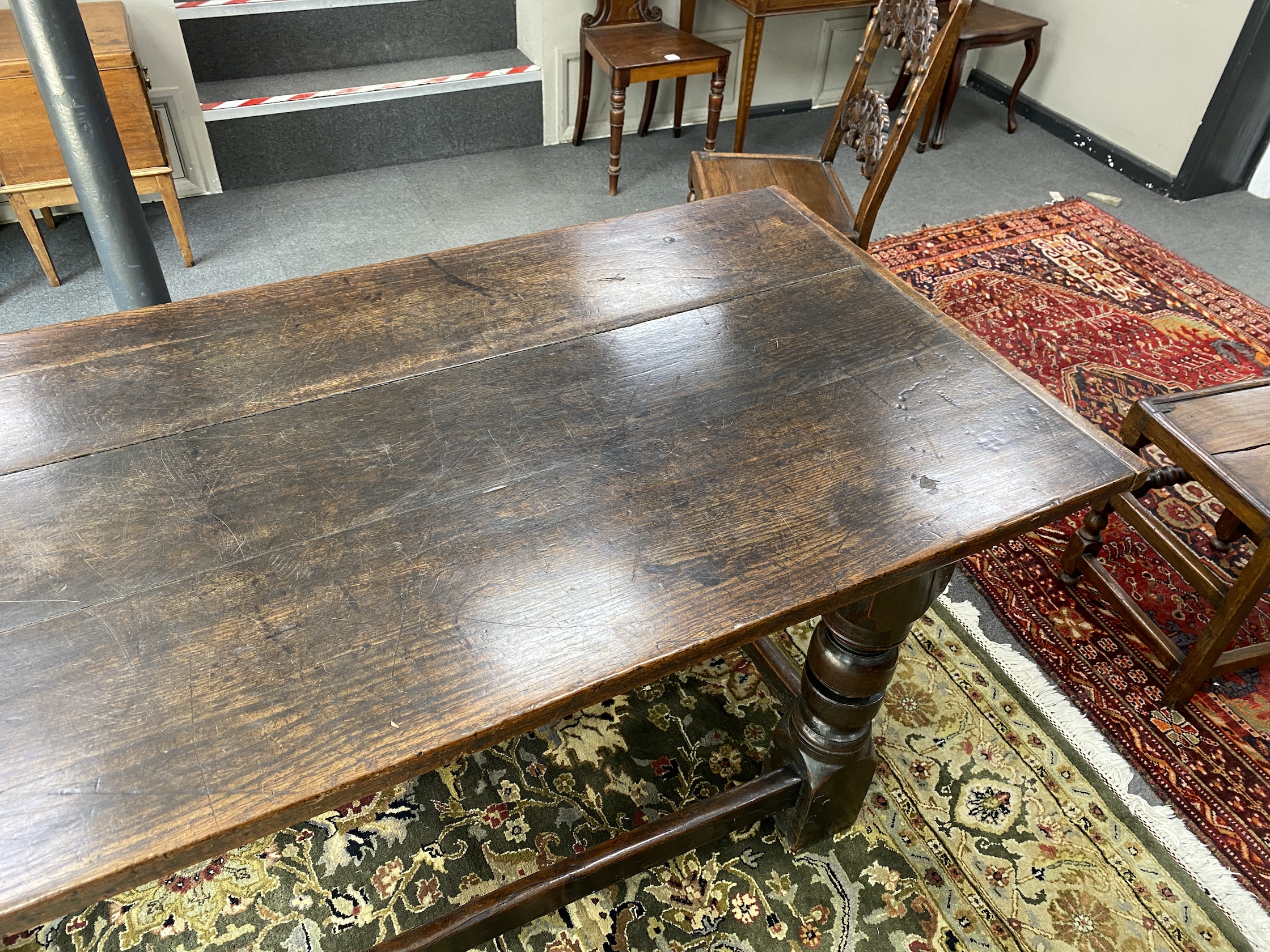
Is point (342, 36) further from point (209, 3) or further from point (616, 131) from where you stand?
point (616, 131)

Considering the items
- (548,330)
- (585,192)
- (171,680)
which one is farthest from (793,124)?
(171,680)

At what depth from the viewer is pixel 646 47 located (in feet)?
11.4

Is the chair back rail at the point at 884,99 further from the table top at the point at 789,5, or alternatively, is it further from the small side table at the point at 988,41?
the small side table at the point at 988,41

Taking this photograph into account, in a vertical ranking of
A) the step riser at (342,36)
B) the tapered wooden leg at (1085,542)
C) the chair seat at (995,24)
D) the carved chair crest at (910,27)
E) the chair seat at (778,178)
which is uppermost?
the carved chair crest at (910,27)

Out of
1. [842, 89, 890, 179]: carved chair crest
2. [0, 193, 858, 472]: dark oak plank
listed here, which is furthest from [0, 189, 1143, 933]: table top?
[842, 89, 890, 179]: carved chair crest

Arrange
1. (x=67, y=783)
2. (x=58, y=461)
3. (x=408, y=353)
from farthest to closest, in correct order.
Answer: (x=408, y=353) → (x=58, y=461) → (x=67, y=783)

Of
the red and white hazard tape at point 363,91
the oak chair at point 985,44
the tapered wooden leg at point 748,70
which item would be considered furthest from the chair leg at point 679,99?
the oak chair at point 985,44

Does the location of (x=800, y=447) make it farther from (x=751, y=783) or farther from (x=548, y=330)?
(x=751, y=783)

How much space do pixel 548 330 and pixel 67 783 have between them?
0.82 m

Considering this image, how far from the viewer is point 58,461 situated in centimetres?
110

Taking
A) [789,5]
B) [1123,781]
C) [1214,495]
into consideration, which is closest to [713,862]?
[1123,781]

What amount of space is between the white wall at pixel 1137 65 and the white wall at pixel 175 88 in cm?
363

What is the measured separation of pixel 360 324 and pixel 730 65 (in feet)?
11.1

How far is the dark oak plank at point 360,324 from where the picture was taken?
46.2 inches
